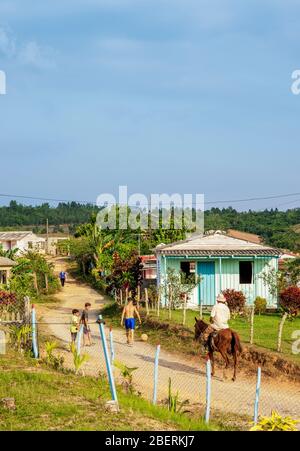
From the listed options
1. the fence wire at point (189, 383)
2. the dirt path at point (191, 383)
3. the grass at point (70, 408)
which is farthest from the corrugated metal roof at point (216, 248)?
the grass at point (70, 408)

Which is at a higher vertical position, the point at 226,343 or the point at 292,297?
the point at 292,297

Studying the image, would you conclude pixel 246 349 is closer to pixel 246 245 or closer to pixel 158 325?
pixel 158 325

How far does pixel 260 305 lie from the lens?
2939cm

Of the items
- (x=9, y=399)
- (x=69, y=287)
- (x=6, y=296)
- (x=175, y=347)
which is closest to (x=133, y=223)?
(x=69, y=287)

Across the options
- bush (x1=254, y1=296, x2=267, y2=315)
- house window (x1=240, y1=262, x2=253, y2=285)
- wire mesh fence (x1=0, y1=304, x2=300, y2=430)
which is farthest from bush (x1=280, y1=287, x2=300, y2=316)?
wire mesh fence (x1=0, y1=304, x2=300, y2=430)

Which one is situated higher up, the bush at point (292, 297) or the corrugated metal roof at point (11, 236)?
the corrugated metal roof at point (11, 236)

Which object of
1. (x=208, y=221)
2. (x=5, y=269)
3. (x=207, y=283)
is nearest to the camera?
(x=207, y=283)

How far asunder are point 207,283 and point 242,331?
7.40 metres

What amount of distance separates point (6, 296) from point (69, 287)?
1853 cm

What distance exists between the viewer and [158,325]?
2333cm

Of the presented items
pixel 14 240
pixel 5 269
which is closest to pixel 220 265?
pixel 5 269

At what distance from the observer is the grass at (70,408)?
411 inches

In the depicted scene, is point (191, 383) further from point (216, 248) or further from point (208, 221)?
point (208, 221)

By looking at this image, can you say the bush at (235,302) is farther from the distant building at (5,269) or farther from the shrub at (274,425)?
the shrub at (274,425)
